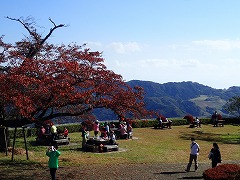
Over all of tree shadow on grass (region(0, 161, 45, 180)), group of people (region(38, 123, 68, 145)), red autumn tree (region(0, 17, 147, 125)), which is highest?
red autumn tree (region(0, 17, 147, 125))

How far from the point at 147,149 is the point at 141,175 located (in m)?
8.37

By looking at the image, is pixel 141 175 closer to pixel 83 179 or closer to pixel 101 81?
pixel 83 179

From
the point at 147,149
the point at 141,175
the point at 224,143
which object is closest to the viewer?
the point at 141,175

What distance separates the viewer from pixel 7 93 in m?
15.2

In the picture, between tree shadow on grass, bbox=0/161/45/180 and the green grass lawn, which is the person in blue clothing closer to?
tree shadow on grass, bbox=0/161/45/180

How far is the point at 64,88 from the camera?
15.5 m

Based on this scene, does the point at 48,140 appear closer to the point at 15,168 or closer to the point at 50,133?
the point at 50,133

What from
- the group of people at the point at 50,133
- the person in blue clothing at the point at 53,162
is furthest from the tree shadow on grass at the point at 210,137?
the person in blue clothing at the point at 53,162

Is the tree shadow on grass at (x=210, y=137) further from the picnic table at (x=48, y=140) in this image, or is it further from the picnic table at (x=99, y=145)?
the picnic table at (x=48, y=140)

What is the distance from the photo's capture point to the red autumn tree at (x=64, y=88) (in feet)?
50.2

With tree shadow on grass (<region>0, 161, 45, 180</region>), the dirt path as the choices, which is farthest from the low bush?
tree shadow on grass (<region>0, 161, 45, 180</region>)

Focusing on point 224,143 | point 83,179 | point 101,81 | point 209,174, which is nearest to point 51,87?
point 101,81

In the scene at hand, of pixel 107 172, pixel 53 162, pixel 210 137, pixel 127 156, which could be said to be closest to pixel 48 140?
pixel 127 156

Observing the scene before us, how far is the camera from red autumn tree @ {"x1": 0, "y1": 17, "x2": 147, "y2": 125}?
1530 centimetres
